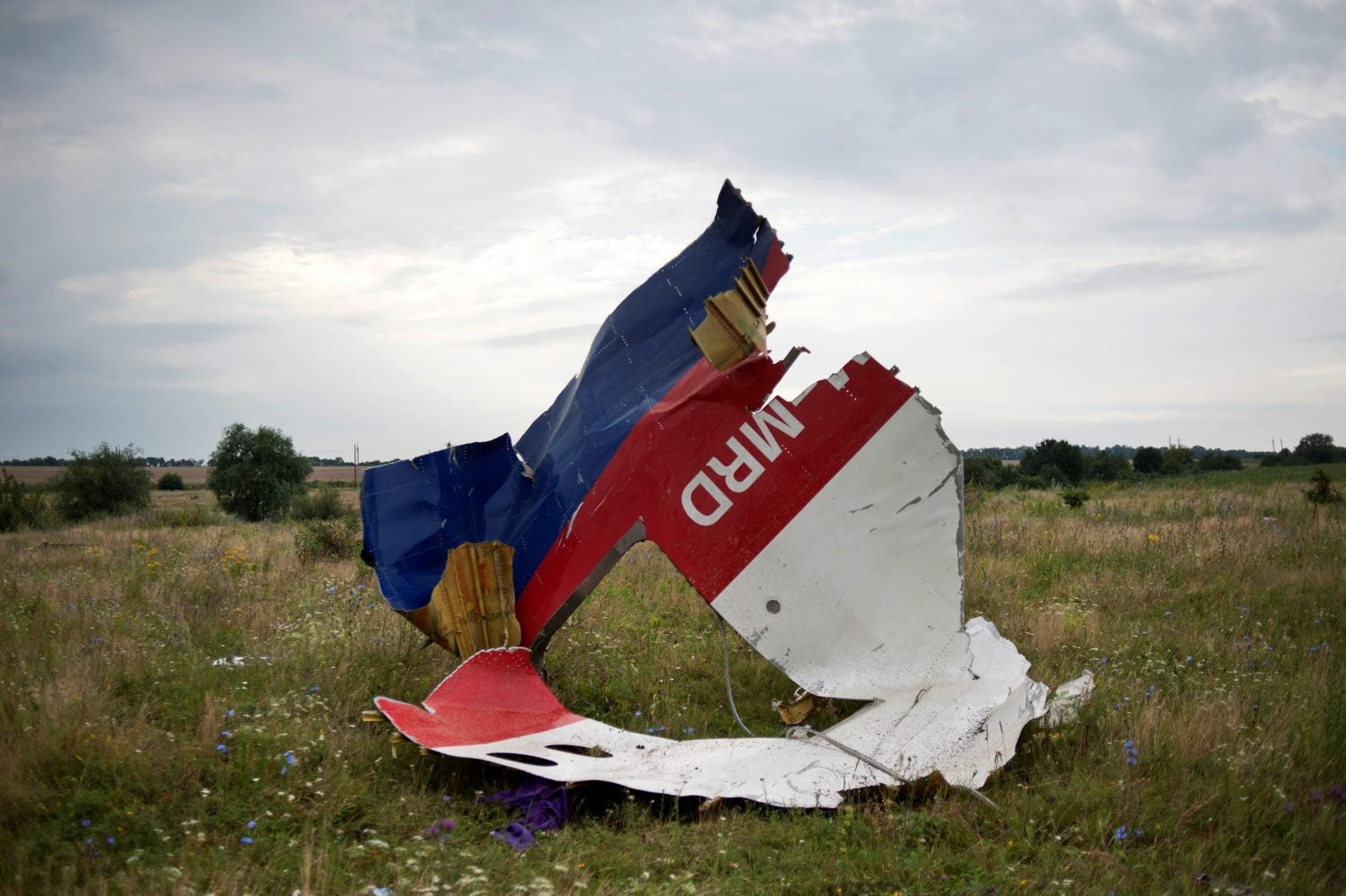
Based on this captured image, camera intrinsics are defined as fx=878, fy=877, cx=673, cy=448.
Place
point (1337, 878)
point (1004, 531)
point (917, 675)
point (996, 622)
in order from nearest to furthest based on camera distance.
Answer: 1. point (1337, 878)
2. point (917, 675)
3. point (996, 622)
4. point (1004, 531)

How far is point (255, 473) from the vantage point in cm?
4016

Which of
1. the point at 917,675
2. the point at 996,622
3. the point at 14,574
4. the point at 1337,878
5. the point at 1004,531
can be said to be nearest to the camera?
the point at 1337,878

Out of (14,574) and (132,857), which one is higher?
(14,574)

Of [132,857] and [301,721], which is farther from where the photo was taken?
[301,721]

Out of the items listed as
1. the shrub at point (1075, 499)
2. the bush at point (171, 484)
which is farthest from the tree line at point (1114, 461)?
the bush at point (171, 484)

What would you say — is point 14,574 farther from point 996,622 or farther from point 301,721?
point 996,622

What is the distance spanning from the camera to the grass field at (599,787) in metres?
2.95

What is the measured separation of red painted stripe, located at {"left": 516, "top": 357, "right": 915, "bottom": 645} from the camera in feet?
14.4

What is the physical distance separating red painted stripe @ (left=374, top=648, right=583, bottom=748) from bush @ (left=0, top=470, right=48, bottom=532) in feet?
67.2

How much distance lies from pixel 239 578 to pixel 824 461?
5542 millimetres

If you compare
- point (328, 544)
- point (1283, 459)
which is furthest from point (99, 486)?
point (1283, 459)

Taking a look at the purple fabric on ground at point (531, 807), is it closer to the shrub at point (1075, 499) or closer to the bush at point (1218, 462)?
the shrub at point (1075, 499)

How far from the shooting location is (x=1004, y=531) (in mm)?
10055

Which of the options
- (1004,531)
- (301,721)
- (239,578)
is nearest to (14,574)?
(239,578)
